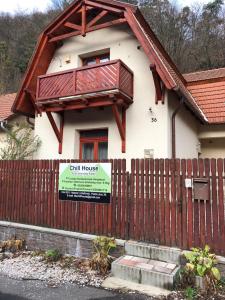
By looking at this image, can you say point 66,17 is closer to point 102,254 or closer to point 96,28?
point 96,28

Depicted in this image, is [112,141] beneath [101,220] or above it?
above

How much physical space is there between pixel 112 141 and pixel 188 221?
491cm

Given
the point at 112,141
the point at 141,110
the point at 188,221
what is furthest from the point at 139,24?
the point at 188,221

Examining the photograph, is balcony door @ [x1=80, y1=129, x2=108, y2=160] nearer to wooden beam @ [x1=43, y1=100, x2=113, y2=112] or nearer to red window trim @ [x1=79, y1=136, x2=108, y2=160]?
red window trim @ [x1=79, y1=136, x2=108, y2=160]

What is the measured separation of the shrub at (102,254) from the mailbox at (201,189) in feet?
6.27

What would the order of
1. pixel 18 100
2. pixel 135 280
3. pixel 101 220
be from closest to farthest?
pixel 135 280 < pixel 101 220 < pixel 18 100

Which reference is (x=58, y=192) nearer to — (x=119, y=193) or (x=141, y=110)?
(x=119, y=193)

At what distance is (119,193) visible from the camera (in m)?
6.39

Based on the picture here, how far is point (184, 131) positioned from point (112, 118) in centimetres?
252

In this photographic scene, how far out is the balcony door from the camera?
34.3 ft

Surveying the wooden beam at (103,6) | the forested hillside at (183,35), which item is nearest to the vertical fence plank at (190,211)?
the wooden beam at (103,6)

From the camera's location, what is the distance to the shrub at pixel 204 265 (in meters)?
4.79

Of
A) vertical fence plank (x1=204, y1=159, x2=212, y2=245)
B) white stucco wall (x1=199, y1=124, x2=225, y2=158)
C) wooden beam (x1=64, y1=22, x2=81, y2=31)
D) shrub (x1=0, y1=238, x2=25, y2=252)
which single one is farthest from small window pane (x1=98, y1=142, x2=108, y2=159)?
vertical fence plank (x1=204, y1=159, x2=212, y2=245)

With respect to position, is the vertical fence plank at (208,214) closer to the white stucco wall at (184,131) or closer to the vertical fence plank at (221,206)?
the vertical fence plank at (221,206)
